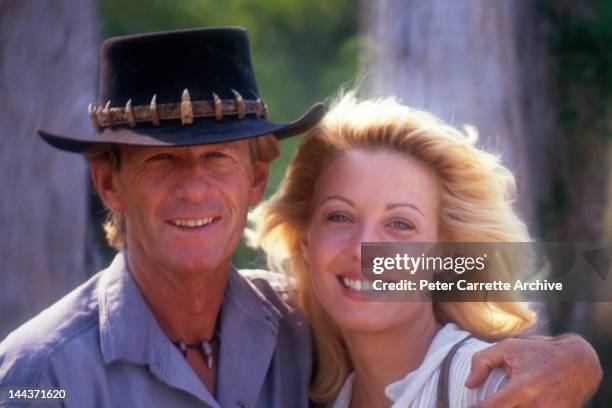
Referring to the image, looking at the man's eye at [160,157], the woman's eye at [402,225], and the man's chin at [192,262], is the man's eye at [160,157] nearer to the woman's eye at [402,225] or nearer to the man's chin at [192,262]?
the man's chin at [192,262]

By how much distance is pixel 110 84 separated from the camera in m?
3.21

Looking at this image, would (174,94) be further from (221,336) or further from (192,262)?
(221,336)

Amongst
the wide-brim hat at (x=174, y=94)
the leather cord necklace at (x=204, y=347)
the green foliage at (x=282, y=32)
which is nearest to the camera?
the wide-brim hat at (x=174, y=94)

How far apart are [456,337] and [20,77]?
301 cm

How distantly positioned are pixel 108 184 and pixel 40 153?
1861 millimetres

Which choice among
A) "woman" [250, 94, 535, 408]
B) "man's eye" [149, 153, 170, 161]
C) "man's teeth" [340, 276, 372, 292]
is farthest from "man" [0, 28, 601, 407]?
"man's teeth" [340, 276, 372, 292]

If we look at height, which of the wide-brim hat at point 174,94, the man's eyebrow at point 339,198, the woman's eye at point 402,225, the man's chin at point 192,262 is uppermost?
the wide-brim hat at point 174,94

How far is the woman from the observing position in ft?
10.5

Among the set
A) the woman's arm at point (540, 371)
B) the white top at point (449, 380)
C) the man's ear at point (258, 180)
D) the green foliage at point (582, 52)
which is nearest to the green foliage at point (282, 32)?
the green foliage at point (582, 52)

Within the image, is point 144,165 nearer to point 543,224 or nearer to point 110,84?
point 110,84

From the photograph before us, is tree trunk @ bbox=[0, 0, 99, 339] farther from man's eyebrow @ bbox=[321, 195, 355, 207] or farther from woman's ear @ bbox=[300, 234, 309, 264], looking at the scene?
man's eyebrow @ bbox=[321, 195, 355, 207]

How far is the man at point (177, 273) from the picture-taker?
2986mm

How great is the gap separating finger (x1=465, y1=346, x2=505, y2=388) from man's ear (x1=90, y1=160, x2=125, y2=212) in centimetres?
137

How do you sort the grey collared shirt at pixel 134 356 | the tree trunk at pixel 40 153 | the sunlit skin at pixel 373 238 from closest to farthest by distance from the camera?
the grey collared shirt at pixel 134 356 → the sunlit skin at pixel 373 238 → the tree trunk at pixel 40 153
